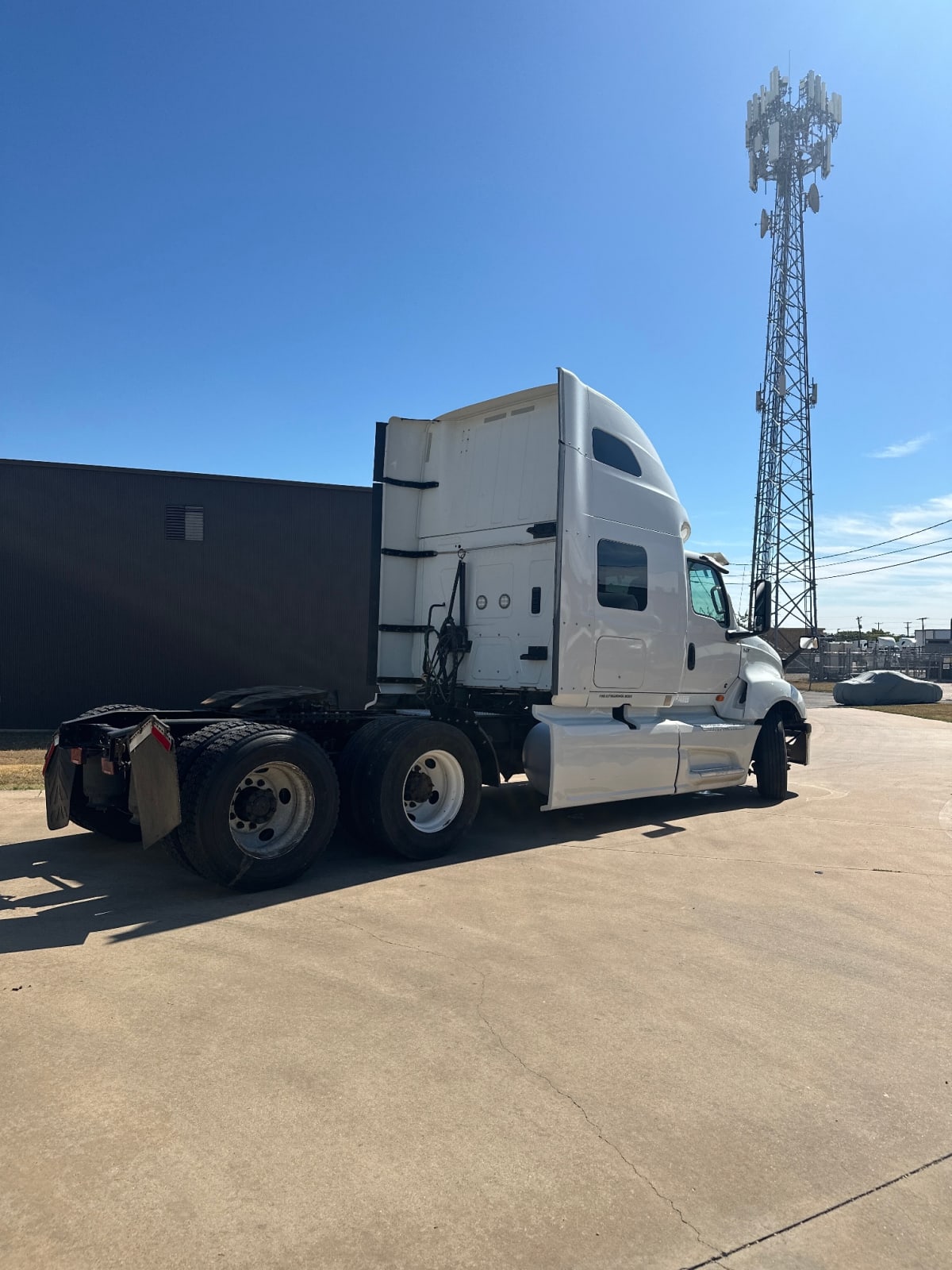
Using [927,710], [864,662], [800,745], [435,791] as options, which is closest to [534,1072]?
[435,791]

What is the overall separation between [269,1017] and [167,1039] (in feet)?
1.39

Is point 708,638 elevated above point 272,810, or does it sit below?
above

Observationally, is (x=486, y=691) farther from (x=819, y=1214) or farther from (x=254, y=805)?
(x=819, y=1214)

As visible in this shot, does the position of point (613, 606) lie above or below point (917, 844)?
above

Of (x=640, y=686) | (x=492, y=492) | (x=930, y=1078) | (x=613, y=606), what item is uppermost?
(x=492, y=492)

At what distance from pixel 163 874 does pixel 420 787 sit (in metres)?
2.02

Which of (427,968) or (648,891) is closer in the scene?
(427,968)

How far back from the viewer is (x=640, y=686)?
8469 millimetres

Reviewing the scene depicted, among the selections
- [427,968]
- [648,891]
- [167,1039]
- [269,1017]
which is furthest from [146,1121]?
[648,891]

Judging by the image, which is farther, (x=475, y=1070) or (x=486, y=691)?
(x=486, y=691)

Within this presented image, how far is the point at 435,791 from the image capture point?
23.5 ft

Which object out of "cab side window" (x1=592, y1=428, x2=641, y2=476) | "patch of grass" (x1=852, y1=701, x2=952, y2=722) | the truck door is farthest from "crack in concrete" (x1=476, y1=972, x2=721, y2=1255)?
"patch of grass" (x1=852, y1=701, x2=952, y2=722)

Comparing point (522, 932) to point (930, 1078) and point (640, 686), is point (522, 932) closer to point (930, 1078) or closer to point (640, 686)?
point (930, 1078)

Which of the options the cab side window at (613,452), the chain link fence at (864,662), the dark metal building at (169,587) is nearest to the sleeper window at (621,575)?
the cab side window at (613,452)
